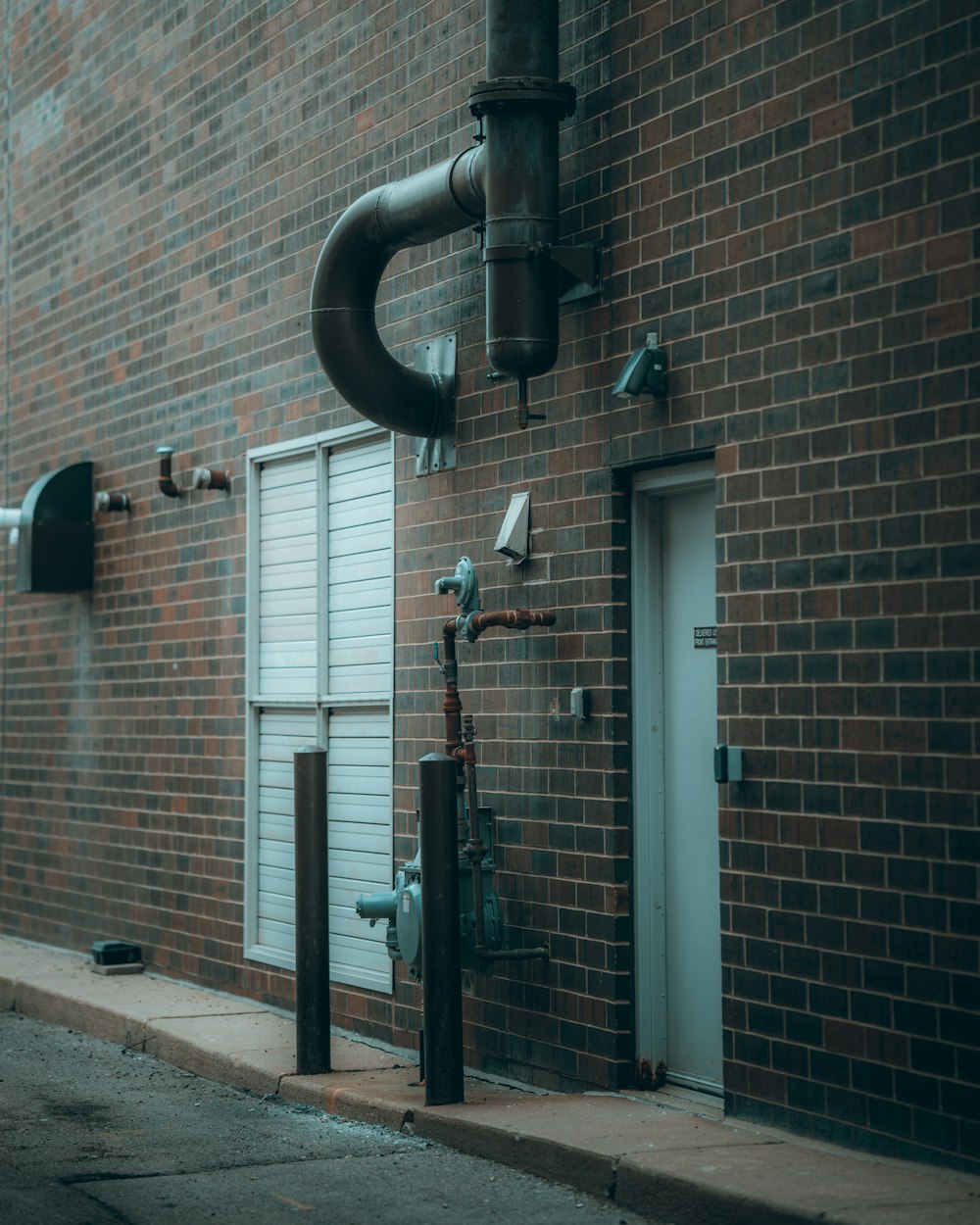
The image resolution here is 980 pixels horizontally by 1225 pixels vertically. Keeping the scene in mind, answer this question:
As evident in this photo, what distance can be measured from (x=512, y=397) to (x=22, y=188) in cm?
735

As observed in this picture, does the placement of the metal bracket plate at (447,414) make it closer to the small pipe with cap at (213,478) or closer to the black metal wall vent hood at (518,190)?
the black metal wall vent hood at (518,190)

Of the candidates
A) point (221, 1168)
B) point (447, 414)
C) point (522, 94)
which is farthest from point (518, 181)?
point (221, 1168)

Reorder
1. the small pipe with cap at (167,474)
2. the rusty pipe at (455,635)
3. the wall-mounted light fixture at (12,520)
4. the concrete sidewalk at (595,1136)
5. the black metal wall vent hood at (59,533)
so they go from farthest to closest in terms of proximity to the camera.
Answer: the wall-mounted light fixture at (12,520) < the black metal wall vent hood at (59,533) < the small pipe with cap at (167,474) < the rusty pipe at (455,635) < the concrete sidewalk at (595,1136)

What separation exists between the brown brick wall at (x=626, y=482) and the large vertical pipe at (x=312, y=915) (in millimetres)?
Answer: 697

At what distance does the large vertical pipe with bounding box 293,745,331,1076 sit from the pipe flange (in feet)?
9.96

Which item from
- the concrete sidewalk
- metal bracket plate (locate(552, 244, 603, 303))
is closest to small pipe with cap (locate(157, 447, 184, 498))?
the concrete sidewalk

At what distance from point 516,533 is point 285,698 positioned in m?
2.72

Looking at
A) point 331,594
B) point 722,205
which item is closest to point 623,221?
point 722,205

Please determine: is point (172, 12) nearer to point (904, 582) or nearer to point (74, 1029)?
point (74, 1029)

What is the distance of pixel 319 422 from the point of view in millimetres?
9547

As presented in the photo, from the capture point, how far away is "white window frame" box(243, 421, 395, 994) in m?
9.03

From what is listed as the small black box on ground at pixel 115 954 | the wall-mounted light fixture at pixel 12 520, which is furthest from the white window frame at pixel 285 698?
the wall-mounted light fixture at pixel 12 520

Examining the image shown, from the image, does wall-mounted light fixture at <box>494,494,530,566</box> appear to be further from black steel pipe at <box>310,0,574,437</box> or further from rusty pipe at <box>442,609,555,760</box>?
black steel pipe at <box>310,0,574,437</box>

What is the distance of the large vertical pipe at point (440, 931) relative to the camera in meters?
6.99
